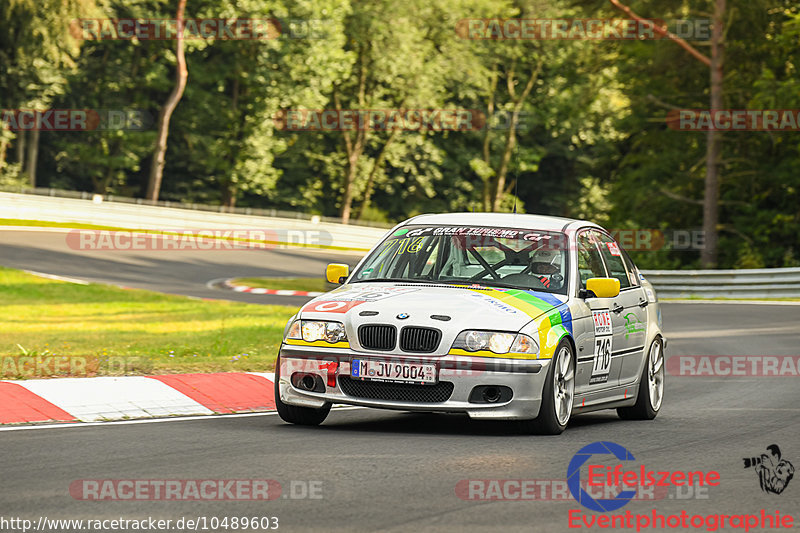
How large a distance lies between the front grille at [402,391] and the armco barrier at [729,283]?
24.6 m

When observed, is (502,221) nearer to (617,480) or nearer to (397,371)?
(397,371)

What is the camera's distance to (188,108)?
6216cm

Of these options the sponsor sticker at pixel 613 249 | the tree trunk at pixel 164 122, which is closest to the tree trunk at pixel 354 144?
the tree trunk at pixel 164 122

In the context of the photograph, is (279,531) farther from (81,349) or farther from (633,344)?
(81,349)

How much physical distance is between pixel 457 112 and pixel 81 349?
181 ft

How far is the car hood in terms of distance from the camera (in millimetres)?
8977

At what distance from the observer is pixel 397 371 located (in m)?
8.93

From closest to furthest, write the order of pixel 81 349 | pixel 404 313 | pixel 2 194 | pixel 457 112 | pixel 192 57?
pixel 404 313 < pixel 81 349 < pixel 2 194 < pixel 192 57 < pixel 457 112

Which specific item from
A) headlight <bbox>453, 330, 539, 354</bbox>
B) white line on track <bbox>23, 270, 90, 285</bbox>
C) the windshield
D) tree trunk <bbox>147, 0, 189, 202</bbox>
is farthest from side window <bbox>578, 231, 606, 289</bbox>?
tree trunk <bbox>147, 0, 189, 202</bbox>

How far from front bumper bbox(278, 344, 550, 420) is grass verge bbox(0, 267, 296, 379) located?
3.35m

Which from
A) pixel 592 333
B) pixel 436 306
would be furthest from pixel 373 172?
pixel 436 306

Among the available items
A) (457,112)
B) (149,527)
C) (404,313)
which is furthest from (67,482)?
(457,112)

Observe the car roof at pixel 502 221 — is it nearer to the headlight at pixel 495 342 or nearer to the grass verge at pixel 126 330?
the headlight at pixel 495 342

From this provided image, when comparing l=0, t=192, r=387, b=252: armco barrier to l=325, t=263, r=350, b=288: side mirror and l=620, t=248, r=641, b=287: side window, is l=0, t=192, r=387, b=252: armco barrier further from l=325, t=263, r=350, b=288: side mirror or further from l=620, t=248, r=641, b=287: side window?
l=325, t=263, r=350, b=288: side mirror
